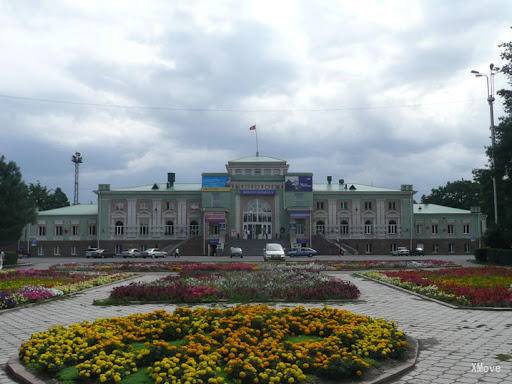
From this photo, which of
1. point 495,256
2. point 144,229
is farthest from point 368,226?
point 495,256

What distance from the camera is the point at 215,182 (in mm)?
74812

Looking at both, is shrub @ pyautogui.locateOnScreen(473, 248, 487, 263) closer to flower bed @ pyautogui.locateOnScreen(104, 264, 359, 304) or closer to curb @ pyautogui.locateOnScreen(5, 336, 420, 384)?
flower bed @ pyautogui.locateOnScreen(104, 264, 359, 304)

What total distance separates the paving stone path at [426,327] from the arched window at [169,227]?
57.6m

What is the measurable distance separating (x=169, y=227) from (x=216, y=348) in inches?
2740

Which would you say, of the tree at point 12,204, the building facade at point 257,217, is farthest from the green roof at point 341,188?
the tree at point 12,204

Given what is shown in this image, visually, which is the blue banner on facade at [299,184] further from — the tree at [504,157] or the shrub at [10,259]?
the shrub at [10,259]

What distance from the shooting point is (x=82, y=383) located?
6.97 m

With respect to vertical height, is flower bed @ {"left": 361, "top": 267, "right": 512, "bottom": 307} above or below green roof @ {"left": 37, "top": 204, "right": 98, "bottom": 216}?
below

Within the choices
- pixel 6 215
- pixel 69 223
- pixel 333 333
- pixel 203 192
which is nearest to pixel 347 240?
pixel 203 192

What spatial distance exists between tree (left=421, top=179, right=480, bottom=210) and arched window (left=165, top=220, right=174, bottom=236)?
59.6 m

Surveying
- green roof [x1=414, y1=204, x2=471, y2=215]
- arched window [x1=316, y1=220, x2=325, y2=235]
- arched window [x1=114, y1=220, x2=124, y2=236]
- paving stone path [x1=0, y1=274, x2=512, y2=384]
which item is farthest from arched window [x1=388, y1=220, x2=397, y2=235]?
paving stone path [x1=0, y1=274, x2=512, y2=384]

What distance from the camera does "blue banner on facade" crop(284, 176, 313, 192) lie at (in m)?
74.6

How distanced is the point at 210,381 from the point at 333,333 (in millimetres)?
3256

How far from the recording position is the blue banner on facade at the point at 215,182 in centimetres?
7475
